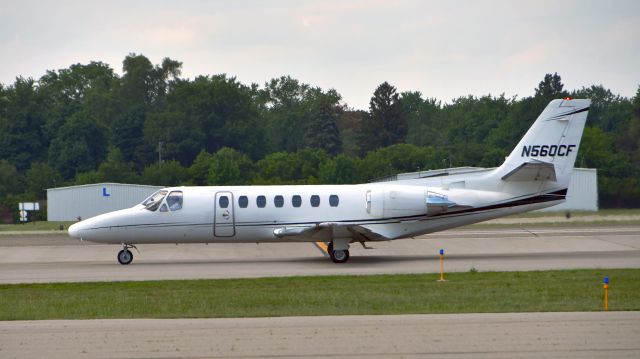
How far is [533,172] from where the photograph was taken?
27.7 m

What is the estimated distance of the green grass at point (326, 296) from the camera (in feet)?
57.6

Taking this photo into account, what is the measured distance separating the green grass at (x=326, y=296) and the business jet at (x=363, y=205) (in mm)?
4726

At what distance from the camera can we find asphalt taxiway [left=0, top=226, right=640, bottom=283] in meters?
25.8

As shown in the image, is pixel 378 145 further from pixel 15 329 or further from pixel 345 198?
pixel 15 329

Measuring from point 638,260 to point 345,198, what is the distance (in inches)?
357

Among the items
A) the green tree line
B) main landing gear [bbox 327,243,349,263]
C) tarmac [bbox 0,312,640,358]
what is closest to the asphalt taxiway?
main landing gear [bbox 327,243,349,263]

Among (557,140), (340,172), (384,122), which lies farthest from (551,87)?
(557,140)

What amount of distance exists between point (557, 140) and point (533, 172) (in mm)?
1363

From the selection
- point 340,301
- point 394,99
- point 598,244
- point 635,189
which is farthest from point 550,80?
point 340,301

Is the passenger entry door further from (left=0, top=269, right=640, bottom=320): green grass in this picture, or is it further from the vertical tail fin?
the vertical tail fin

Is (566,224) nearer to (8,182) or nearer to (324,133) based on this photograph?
(8,182)

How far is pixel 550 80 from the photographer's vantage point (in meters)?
94.4

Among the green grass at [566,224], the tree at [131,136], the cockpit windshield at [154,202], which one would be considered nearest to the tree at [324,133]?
the tree at [131,136]

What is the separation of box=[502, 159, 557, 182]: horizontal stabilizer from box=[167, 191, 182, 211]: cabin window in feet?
34.1
